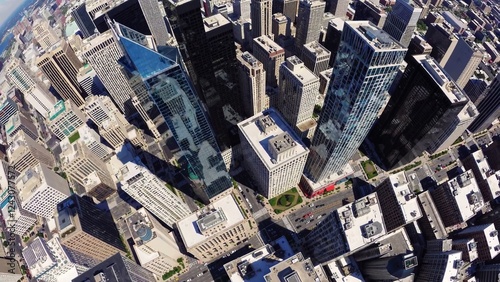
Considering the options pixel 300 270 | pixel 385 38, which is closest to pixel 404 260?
pixel 300 270

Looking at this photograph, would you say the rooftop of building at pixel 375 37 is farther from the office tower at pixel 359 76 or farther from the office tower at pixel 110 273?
the office tower at pixel 110 273

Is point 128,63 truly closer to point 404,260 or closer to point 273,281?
point 273,281

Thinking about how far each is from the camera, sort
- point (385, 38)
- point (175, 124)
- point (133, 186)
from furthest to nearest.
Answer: point (133, 186), point (175, 124), point (385, 38)

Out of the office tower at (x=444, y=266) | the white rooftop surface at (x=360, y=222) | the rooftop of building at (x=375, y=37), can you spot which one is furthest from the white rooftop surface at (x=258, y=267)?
the rooftop of building at (x=375, y=37)

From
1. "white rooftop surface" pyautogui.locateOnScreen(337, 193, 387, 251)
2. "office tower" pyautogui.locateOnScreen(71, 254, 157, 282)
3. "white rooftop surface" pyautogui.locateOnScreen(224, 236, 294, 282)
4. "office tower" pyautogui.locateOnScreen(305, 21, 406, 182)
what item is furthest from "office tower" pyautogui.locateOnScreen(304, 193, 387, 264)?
"office tower" pyautogui.locateOnScreen(71, 254, 157, 282)

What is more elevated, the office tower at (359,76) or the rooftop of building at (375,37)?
the rooftop of building at (375,37)

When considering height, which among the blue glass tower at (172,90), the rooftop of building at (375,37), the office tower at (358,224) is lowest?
the office tower at (358,224)
